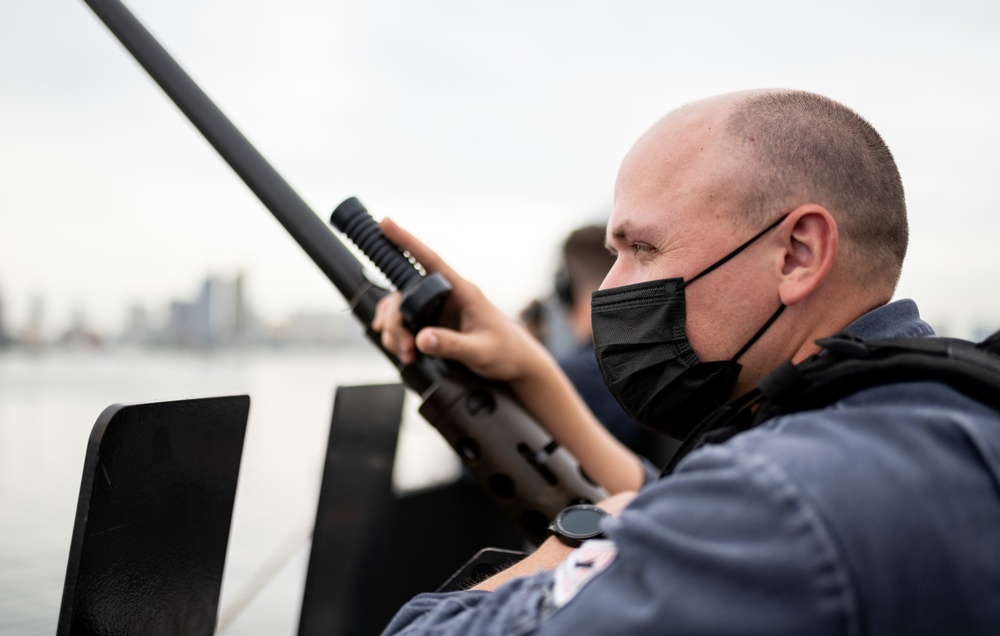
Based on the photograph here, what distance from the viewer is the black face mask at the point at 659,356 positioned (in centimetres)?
121

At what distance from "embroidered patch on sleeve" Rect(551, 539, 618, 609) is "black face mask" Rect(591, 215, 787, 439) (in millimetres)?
393

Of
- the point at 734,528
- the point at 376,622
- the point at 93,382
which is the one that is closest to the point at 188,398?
the point at 734,528

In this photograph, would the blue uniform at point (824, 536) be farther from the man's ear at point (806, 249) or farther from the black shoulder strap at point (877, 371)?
the man's ear at point (806, 249)

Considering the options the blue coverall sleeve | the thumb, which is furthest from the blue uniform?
the thumb

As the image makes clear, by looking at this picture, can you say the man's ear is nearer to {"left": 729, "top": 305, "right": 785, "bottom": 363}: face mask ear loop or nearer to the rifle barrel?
{"left": 729, "top": 305, "right": 785, "bottom": 363}: face mask ear loop

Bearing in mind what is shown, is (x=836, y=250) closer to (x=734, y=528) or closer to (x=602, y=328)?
(x=602, y=328)

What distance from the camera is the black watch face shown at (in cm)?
117

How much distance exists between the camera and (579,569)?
873mm

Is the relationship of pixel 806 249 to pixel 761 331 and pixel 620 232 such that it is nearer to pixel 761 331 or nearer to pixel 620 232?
pixel 761 331

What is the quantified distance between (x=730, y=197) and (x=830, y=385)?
404 millimetres

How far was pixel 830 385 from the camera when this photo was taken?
2.87 feet

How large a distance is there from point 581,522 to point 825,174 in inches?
26.0

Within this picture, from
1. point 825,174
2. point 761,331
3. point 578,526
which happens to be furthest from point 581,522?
point 825,174

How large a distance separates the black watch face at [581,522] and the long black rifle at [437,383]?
46cm
